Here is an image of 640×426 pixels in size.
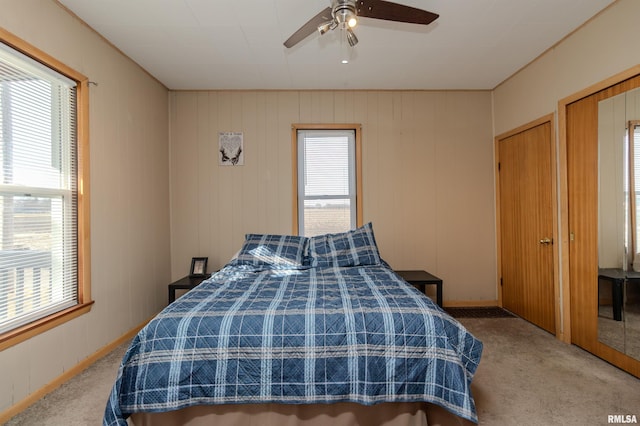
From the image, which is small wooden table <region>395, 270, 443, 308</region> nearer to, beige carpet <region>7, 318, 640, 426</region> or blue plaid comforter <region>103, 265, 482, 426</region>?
beige carpet <region>7, 318, 640, 426</region>

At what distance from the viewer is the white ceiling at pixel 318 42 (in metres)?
2.23

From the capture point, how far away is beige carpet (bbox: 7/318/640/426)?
5.74 feet

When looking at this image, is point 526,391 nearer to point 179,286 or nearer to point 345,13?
point 345,13

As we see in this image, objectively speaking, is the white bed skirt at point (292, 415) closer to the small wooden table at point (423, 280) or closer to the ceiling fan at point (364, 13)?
the small wooden table at point (423, 280)

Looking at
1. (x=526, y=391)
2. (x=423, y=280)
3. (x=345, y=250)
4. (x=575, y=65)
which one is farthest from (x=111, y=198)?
(x=575, y=65)

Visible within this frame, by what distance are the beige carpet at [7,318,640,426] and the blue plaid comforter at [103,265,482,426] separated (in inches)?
22.7

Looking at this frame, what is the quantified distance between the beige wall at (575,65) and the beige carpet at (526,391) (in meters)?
2.11

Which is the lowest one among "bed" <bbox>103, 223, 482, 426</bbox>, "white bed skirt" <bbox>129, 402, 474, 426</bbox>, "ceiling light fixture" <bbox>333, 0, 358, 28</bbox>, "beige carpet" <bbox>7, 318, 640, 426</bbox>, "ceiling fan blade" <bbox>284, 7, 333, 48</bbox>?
"beige carpet" <bbox>7, 318, 640, 426</bbox>

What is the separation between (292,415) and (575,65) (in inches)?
129

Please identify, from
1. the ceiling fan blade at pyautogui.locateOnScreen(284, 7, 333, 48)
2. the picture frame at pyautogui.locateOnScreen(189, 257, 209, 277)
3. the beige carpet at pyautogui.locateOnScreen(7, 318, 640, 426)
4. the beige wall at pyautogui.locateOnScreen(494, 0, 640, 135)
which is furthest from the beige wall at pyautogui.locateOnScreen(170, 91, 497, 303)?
the ceiling fan blade at pyautogui.locateOnScreen(284, 7, 333, 48)

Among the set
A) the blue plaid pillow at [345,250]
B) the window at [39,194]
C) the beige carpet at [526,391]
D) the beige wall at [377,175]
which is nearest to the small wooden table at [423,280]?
the beige wall at [377,175]

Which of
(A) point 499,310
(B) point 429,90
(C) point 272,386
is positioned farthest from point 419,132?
(C) point 272,386

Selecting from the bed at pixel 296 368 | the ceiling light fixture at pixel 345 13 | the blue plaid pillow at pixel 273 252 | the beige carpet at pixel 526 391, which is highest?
the ceiling light fixture at pixel 345 13

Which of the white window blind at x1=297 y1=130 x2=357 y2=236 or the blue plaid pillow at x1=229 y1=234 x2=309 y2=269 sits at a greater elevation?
the white window blind at x1=297 y1=130 x2=357 y2=236
